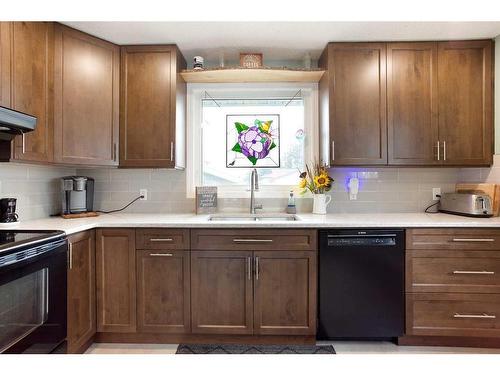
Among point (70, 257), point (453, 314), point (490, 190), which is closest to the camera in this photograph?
point (70, 257)

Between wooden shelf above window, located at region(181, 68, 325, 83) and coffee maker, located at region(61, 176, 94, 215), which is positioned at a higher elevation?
wooden shelf above window, located at region(181, 68, 325, 83)

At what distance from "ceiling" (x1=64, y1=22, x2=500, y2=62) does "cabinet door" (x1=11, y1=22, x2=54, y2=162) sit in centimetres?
30

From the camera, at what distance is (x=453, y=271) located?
2.12 m

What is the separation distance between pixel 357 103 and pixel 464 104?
82cm

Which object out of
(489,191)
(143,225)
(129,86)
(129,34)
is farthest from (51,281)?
(489,191)

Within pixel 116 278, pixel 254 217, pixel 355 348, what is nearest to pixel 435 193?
pixel 355 348

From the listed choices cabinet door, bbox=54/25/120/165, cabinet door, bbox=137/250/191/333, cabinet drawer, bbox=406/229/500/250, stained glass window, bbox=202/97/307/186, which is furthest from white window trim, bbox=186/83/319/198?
cabinet drawer, bbox=406/229/500/250

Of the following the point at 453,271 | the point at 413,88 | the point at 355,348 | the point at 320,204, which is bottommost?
the point at 355,348

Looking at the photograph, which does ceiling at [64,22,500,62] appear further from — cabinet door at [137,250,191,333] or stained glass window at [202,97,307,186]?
→ cabinet door at [137,250,191,333]

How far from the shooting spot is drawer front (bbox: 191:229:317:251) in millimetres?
2158

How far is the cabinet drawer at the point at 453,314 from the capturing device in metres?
2.12

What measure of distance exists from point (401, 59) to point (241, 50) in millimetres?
1265

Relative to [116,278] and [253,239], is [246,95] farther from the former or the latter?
[116,278]

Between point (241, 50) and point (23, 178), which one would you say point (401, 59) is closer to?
point (241, 50)
